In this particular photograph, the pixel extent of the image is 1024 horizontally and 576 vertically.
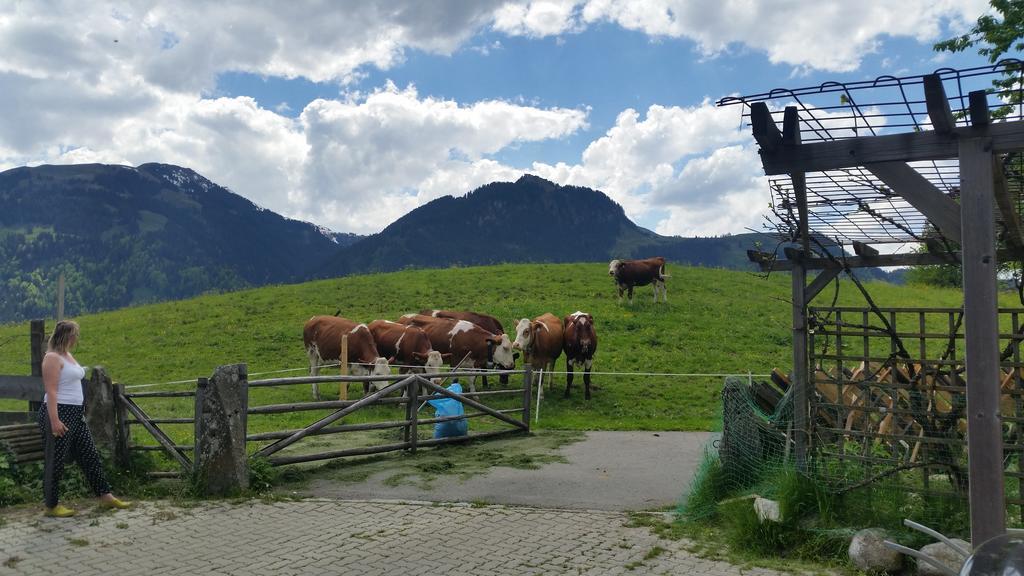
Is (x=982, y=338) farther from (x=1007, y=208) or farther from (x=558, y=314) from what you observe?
(x=558, y=314)

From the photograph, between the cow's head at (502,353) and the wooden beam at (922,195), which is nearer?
the wooden beam at (922,195)

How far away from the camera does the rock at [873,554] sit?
5816 millimetres

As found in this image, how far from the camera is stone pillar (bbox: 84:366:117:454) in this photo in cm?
864

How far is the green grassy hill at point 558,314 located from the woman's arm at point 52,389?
8258 millimetres

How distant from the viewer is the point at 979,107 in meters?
4.95

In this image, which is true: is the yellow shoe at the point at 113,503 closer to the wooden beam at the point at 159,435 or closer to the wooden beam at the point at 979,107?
the wooden beam at the point at 159,435

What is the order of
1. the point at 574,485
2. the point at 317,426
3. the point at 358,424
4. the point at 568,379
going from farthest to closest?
the point at 568,379 → the point at 358,424 → the point at 317,426 → the point at 574,485

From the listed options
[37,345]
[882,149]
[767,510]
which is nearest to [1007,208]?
[882,149]

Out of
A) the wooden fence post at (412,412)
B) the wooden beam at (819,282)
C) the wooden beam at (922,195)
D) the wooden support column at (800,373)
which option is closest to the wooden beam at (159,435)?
the wooden fence post at (412,412)

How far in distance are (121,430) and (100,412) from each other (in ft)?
1.11

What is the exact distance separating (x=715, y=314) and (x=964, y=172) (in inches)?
890

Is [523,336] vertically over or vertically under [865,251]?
under

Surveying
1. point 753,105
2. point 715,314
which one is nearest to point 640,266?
point 715,314

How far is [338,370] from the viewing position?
1922 centimetres
